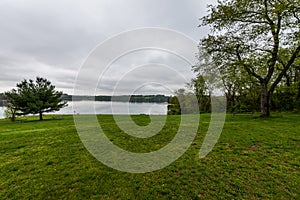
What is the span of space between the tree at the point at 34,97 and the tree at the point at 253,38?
20426 millimetres

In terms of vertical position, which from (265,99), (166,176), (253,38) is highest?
(253,38)

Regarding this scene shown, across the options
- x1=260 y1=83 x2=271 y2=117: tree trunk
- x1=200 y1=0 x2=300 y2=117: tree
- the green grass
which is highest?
x1=200 y1=0 x2=300 y2=117: tree

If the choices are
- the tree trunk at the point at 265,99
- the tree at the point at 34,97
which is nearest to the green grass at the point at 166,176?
the tree trunk at the point at 265,99

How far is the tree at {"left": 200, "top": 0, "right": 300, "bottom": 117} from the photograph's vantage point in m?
11.4

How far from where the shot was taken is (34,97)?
62.8 ft

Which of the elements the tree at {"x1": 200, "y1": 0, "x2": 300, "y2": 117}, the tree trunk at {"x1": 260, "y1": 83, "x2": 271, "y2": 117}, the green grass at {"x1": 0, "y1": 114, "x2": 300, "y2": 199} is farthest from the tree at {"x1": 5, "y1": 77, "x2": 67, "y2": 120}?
the tree trunk at {"x1": 260, "y1": 83, "x2": 271, "y2": 117}

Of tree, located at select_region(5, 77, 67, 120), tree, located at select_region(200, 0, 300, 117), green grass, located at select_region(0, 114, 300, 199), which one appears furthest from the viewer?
tree, located at select_region(5, 77, 67, 120)

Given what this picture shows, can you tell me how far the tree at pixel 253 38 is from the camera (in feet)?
37.4

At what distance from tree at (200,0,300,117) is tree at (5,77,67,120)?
20.4 m

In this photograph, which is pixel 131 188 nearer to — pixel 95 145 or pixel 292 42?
pixel 95 145

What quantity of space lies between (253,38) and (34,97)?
25142mm

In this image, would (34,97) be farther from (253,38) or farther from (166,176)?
(253,38)

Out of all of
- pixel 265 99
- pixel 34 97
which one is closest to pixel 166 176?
pixel 265 99

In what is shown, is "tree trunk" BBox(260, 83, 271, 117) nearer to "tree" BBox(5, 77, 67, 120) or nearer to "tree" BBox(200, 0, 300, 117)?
"tree" BBox(200, 0, 300, 117)
